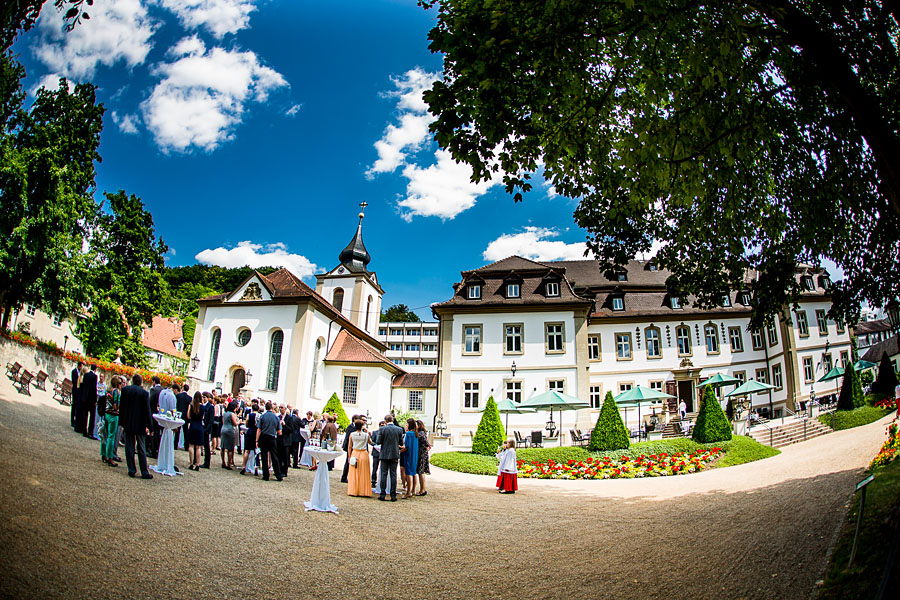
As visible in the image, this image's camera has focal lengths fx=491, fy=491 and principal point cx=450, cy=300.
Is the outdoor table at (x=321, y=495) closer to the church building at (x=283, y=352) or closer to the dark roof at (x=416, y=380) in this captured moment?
the church building at (x=283, y=352)

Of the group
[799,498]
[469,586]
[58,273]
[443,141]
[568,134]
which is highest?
[58,273]

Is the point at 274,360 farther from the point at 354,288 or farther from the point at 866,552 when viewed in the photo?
the point at 866,552

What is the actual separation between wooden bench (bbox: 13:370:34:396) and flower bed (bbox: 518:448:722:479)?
18.3 meters

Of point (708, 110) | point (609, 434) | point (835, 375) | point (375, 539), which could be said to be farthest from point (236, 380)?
point (835, 375)

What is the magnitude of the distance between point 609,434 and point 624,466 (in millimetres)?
2385

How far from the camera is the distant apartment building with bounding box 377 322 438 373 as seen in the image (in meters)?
91.2

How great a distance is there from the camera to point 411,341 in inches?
3649

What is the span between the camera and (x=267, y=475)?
1157 centimetres

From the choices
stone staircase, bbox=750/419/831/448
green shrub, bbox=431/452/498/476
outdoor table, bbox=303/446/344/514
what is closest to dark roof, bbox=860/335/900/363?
stone staircase, bbox=750/419/831/448

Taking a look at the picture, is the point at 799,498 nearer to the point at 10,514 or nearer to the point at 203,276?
the point at 10,514

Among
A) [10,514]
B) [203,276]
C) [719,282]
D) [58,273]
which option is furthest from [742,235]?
[203,276]

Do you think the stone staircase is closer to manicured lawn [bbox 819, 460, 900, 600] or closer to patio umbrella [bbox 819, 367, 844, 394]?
patio umbrella [bbox 819, 367, 844, 394]

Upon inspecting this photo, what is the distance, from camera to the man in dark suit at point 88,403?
12602 millimetres

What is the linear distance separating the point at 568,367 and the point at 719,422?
32.8 feet
